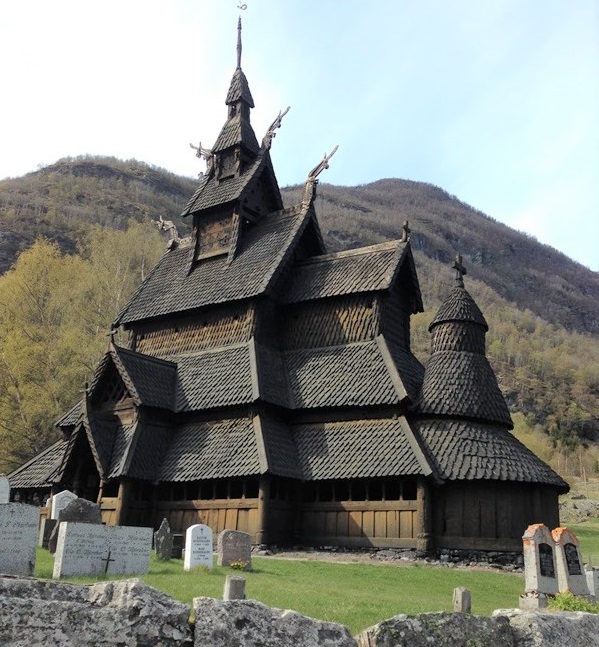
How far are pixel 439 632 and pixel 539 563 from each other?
920 centimetres

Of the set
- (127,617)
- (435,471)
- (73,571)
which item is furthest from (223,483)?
(127,617)

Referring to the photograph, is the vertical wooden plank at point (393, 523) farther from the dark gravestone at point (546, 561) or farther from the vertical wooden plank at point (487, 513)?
the dark gravestone at point (546, 561)

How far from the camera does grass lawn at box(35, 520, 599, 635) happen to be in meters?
10.1

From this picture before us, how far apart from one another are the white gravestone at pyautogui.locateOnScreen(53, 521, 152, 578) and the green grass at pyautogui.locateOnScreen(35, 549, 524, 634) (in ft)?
1.36

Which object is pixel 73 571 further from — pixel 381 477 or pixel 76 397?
pixel 76 397

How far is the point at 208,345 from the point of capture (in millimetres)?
26641

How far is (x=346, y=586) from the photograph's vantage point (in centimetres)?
1363

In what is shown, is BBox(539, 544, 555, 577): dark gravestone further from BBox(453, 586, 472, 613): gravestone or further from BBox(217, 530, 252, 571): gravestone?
BBox(453, 586, 472, 613): gravestone

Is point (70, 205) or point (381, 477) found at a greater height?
point (70, 205)

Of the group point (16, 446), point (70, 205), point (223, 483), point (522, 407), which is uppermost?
point (70, 205)

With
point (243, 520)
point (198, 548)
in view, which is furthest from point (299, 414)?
point (198, 548)

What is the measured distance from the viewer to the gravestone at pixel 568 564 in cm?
1388

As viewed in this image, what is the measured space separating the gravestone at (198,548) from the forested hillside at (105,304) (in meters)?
26.1

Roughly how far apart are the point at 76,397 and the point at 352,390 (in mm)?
22014
